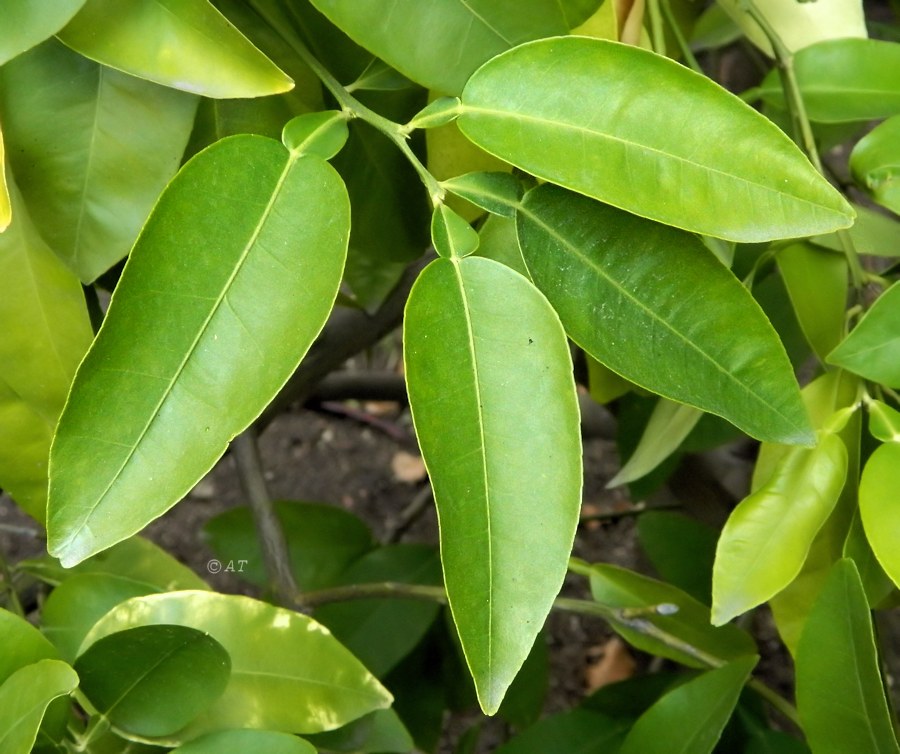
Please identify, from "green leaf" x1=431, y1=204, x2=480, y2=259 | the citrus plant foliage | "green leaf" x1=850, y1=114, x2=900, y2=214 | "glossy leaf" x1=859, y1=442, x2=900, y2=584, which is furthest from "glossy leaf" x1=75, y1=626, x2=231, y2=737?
"green leaf" x1=850, y1=114, x2=900, y2=214

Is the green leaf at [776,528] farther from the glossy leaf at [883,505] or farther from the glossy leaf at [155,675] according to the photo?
the glossy leaf at [155,675]

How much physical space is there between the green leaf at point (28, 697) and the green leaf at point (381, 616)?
608 millimetres

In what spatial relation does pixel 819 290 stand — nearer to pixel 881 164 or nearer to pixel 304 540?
pixel 881 164

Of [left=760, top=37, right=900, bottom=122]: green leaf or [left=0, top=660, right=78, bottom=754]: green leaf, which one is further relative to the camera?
[left=760, top=37, right=900, bottom=122]: green leaf

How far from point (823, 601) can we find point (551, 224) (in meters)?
0.26

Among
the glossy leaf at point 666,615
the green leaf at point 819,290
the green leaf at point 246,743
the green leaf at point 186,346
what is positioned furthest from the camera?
the glossy leaf at point 666,615

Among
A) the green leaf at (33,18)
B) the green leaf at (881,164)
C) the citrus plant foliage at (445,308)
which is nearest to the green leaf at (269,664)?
the citrus plant foliage at (445,308)

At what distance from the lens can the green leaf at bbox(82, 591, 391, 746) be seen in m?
0.58

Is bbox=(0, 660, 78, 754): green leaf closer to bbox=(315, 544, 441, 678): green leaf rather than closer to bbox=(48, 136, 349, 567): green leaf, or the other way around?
bbox=(48, 136, 349, 567): green leaf

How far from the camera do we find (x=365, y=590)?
833mm

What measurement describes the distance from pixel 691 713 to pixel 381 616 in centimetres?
50

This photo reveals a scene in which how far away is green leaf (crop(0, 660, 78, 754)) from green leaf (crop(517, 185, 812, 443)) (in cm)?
30

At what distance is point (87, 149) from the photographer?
0.50 metres

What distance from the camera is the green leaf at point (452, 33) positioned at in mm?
451
